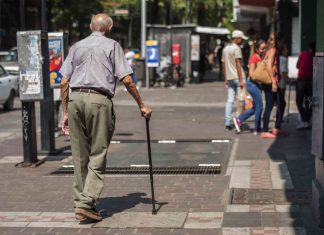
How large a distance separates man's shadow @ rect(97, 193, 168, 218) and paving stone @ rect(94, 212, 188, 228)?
0.18 metres

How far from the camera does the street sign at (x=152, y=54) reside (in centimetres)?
2784

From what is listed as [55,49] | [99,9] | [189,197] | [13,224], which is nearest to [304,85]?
[55,49]

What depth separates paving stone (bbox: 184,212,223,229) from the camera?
6262mm

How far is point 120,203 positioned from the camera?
7246 mm

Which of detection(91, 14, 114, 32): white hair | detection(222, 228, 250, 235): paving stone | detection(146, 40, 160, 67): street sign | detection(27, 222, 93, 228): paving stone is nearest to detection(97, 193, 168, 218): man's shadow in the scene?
detection(27, 222, 93, 228): paving stone

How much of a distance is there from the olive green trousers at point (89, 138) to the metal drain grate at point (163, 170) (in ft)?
8.01

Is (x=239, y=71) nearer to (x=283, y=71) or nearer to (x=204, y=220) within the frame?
(x=283, y=71)

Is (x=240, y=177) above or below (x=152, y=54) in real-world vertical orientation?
below

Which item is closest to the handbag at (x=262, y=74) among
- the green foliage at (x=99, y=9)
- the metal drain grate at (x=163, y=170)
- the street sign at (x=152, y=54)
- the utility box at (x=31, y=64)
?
the metal drain grate at (x=163, y=170)

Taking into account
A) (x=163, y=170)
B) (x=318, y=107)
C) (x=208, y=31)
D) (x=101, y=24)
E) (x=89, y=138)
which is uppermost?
(x=208, y=31)

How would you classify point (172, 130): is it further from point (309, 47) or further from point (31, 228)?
point (31, 228)

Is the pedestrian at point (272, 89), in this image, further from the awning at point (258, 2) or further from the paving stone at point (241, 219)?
the awning at point (258, 2)

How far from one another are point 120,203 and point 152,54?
21.0 metres

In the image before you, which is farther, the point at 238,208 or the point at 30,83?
the point at 30,83
